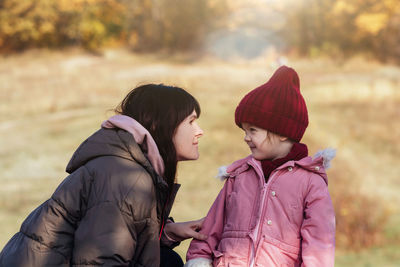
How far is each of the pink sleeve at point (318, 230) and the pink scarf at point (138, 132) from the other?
0.72 meters

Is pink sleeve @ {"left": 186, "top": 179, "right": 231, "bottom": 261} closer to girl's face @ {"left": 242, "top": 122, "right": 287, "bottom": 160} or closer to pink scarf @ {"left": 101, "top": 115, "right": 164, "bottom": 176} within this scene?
girl's face @ {"left": 242, "top": 122, "right": 287, "bottom": 160}

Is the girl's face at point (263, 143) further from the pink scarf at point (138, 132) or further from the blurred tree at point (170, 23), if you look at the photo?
the blurred tree at point (170, 23)

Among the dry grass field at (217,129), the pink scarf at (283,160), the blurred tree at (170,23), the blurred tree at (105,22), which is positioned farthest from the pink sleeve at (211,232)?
the blurred tree at (170,23)

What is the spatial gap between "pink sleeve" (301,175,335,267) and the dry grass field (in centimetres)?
599

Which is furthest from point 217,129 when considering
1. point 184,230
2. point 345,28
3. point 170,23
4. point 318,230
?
point 170,23

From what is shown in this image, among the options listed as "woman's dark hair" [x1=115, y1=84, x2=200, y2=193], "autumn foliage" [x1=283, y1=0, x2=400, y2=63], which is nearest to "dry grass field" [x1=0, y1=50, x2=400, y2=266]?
"autumn foliage" [x1=283, y1=0, x2=400, y2=63]

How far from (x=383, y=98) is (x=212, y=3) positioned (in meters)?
18.5

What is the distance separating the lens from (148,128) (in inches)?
107

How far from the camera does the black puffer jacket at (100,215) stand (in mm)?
2355

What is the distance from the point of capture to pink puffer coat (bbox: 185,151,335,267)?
2.51m

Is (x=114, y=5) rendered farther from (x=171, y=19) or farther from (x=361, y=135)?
(x=361, y=135)

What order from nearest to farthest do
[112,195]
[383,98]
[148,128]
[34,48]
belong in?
[112,195]
[148,128]
[383,98]
[34,48]

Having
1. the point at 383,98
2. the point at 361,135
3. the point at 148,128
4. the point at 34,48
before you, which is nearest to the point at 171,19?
the point at 34,48

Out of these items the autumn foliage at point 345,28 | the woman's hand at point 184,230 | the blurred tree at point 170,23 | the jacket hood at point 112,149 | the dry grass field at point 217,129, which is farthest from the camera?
the blurred tree at point 170,23
